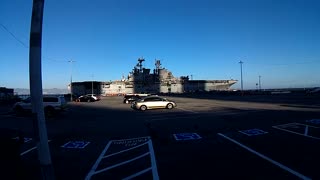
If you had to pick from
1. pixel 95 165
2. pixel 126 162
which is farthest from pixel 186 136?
pixel 95 165

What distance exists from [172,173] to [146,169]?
0.81 metres

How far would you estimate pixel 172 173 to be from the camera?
7.60 metres

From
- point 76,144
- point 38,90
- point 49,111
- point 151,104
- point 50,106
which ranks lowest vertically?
point 76,144

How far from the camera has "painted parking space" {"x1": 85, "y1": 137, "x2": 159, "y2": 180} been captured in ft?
25.0

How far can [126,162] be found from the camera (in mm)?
9008

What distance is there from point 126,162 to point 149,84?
4303 inches

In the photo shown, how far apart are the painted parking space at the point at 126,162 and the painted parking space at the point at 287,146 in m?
3.17

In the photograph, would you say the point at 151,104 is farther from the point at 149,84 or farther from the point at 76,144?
the point at 149,84

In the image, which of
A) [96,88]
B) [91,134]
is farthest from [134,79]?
[91,134]

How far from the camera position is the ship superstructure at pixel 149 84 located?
112625 mm

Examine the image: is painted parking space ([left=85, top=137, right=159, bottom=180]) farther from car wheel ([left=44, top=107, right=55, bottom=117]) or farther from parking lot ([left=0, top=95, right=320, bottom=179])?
car wheel ([left=44, top=107, right=55, bottom=117])

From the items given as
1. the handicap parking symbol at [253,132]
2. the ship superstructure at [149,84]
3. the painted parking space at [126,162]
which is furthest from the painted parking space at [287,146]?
the ship superstructure at [149,84]

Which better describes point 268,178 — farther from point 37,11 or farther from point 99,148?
point 99,148

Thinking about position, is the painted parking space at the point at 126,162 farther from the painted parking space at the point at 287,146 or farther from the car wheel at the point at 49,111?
the car wheel at the point at 49,111
